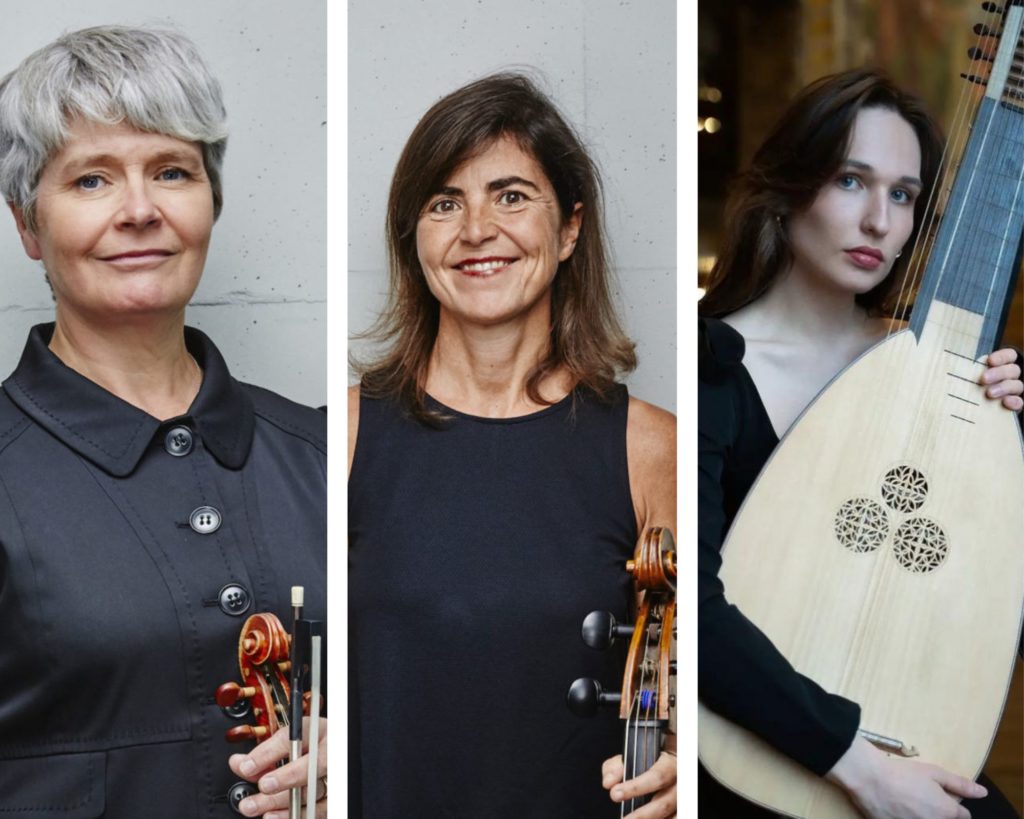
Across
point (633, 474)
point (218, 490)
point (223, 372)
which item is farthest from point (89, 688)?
point (633, 474)

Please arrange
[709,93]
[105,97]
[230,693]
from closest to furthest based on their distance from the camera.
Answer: [230,693] < [105,97] < [709,93]

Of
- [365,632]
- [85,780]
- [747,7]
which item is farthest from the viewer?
[747,7]

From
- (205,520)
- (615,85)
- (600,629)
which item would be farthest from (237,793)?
(615,85)

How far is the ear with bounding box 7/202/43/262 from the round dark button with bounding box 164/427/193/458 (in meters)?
0.42

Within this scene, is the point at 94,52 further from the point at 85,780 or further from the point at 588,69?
the point at 85,780

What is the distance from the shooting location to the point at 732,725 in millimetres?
3092

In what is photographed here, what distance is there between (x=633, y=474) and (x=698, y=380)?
9.0 inches

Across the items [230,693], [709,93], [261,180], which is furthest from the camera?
[709,93]

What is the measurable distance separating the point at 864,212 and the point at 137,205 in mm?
1397

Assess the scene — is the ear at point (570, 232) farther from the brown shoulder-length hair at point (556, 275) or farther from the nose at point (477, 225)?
the nose at point (477, 225)

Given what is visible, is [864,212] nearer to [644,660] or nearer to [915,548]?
[915,548]

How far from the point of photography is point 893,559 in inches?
121

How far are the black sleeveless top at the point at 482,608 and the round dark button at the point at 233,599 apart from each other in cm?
22

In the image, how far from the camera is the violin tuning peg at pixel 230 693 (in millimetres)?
2941
